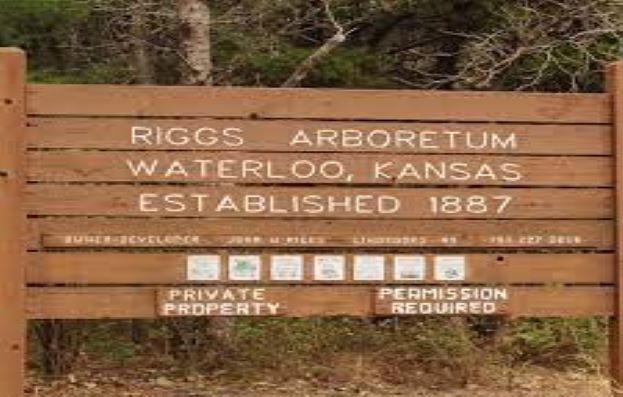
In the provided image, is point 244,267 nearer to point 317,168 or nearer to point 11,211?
point 317,168

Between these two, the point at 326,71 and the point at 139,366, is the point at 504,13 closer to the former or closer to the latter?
the point at 326,71

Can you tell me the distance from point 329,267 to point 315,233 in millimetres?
202

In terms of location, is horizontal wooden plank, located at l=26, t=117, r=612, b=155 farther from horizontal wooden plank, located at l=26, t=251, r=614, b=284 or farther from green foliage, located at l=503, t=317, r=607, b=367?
green foliage, located at l=503, t=317, r=607, b=367

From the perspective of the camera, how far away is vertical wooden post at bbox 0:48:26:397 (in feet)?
19.1

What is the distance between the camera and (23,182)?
5.88 metres

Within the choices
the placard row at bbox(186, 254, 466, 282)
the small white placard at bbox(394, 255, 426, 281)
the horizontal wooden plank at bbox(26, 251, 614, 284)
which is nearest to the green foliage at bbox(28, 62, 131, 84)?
the horizontal wooden plank at bbox(26, 251, 614, 284)

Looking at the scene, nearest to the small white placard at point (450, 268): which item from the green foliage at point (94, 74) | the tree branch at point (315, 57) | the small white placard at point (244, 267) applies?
the small white placard at point (244, 267)

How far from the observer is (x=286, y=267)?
609cm

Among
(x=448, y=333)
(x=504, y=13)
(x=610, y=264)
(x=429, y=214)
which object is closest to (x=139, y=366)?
(x=448, y=333)

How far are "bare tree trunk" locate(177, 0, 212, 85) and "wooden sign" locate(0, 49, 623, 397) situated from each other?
8.34ft

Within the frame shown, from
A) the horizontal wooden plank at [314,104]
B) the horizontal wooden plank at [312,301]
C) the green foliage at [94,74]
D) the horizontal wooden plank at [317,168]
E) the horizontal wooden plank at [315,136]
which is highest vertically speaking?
the green foliage at [94,74]

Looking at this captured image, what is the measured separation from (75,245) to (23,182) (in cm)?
43

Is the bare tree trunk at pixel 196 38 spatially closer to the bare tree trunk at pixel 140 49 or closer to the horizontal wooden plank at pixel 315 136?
the bare tree trunk at pixel 140 49

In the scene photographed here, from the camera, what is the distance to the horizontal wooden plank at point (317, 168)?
234 inches
